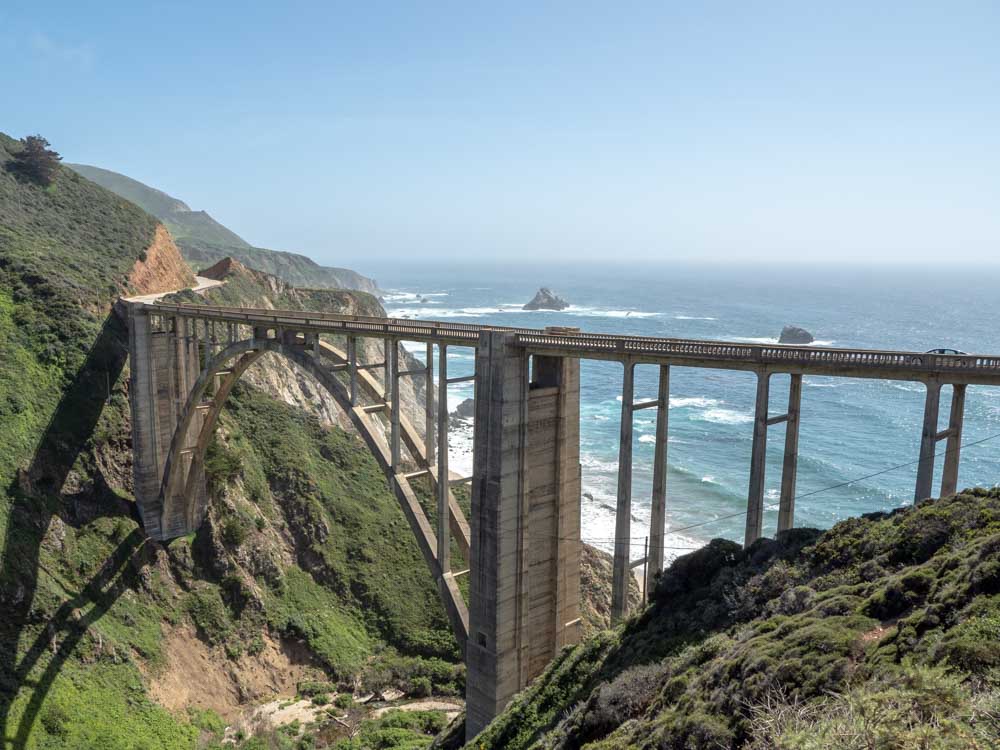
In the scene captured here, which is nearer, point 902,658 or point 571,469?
Result: point 902,658

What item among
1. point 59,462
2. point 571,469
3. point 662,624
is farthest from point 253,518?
point 662,624

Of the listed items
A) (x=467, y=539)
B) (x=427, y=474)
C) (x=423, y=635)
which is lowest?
(x=423, y=635)

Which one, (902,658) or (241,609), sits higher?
(902,658)

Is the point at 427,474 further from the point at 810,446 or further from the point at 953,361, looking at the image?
the point at 810,446

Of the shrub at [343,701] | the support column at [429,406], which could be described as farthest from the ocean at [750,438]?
the shrub at [343,701]

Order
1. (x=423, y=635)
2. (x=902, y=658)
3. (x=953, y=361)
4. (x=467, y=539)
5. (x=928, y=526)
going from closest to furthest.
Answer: (x=902, y=658) → (x=928, y=526) → (x=953, y=361) → (x=467, y=539) → (x=423, y=635)

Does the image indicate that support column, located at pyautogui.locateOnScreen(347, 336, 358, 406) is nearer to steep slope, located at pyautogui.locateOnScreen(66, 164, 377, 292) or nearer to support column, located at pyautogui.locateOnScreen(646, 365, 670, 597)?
support column, located at pyautogui.locateOnScreen(646, 365, 670, 597)

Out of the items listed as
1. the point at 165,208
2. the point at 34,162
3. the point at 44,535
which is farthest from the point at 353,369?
the point at 165,208

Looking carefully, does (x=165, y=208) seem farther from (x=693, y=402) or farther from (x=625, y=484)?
(x=625, y=484)
